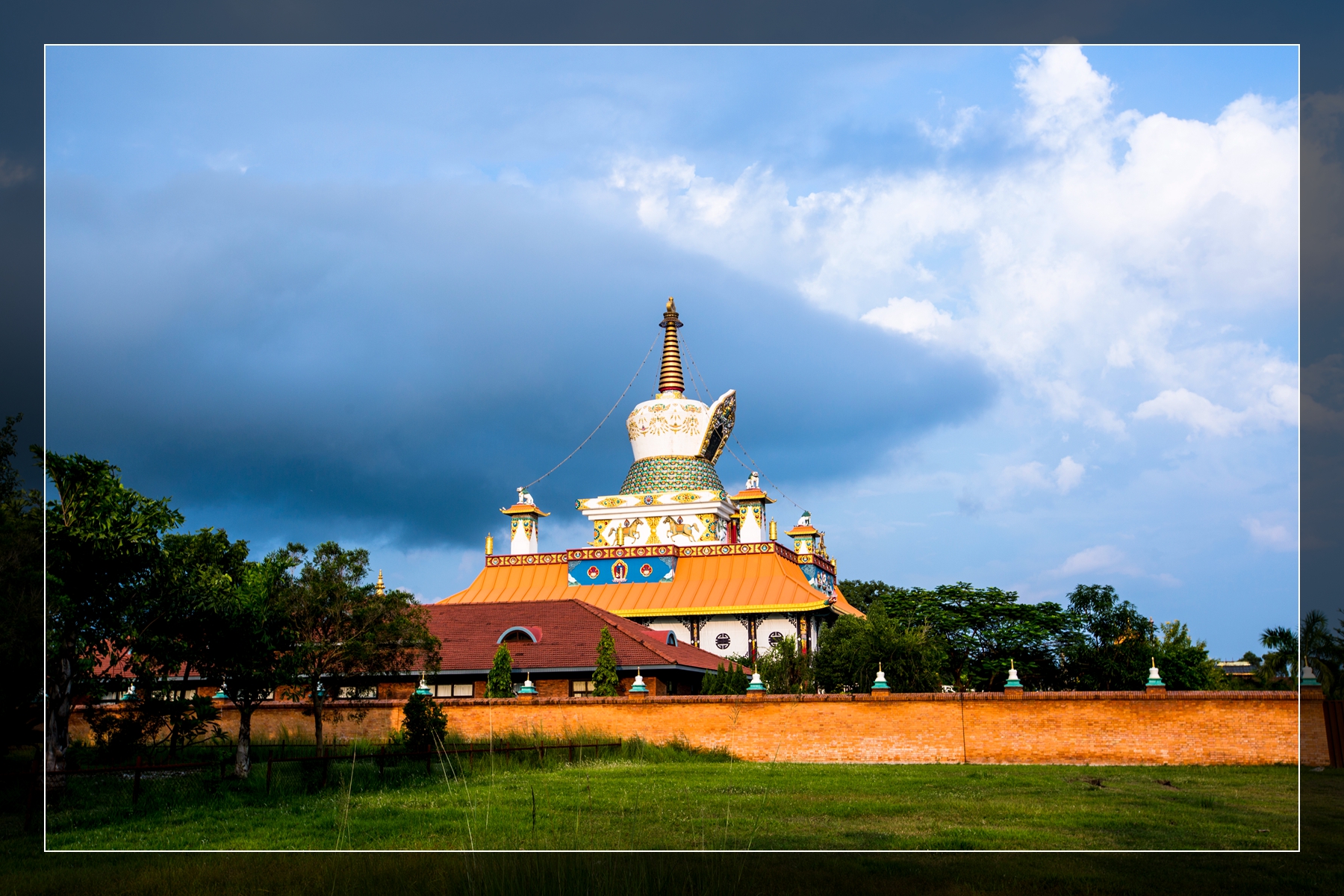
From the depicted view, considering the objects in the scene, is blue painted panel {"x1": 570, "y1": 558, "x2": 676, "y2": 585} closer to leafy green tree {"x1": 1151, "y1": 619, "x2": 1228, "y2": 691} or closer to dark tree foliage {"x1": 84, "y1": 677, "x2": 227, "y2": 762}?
leafy green tree {"x1": 1151, "y1": 619, "x2": 1228, "y2": 691}

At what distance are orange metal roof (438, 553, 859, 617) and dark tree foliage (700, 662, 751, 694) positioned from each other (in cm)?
1091

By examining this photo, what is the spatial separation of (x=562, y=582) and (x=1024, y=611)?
19036mm

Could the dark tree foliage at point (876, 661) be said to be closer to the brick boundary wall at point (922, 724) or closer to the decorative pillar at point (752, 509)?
the brick boundary wall at point (922, 724)

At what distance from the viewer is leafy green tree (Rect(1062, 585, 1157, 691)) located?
38.3 meters

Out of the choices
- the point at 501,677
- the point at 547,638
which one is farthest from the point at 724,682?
the point at 501,677

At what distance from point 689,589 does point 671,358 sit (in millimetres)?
15313

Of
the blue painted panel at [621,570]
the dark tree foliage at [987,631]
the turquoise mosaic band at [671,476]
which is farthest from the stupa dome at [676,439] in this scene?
the dark tree foliage at [987,631]

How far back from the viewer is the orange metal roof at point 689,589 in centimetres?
4384

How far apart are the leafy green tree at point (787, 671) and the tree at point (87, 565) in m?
18.3

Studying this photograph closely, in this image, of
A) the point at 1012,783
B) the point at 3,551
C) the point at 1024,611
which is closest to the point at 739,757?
the point at 1012,783

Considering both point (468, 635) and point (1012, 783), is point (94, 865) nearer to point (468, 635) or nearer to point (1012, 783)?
point (1012, 783)

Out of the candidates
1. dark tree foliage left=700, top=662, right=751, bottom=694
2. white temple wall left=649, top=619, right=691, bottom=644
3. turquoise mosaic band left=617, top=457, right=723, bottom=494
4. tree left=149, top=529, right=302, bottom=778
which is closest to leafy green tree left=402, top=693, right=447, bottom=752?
tree left=149, top=529, right=302, bottom=778

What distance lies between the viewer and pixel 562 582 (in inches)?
1902

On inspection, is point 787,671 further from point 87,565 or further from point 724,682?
point 87,565
